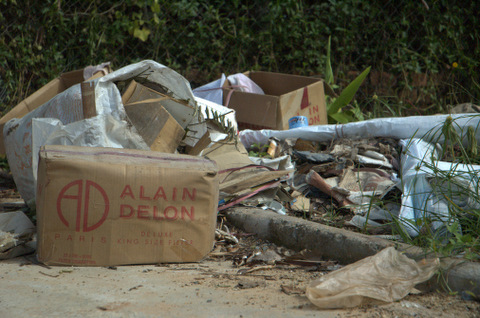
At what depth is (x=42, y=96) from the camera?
3.22m

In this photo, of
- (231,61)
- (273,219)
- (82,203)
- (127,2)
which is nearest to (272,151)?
(273,219)

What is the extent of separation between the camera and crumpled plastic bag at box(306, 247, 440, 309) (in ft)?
4.28

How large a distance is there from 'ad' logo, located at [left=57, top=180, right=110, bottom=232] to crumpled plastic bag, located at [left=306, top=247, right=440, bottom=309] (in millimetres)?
809

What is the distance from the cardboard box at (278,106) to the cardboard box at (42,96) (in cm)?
94

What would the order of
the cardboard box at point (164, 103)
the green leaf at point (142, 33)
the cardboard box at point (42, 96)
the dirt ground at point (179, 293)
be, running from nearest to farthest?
1. the dirt ground at point (179, 293)
2. the cardboard box at point (164, 103)
3. the cardboard box at point (42, 96)
4. the green leaf at point (142, 33)

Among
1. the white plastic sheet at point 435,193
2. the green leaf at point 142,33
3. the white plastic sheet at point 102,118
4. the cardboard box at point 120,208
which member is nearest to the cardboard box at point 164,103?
the white plastic sheet at point 102,118

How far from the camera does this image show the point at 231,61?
4574mm

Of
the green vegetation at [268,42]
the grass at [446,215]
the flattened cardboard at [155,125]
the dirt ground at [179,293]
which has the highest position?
the green vegetation at [268,42]

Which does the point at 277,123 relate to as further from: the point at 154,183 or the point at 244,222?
the point at 154,183

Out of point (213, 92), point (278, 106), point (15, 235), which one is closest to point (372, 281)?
point (15, 235)

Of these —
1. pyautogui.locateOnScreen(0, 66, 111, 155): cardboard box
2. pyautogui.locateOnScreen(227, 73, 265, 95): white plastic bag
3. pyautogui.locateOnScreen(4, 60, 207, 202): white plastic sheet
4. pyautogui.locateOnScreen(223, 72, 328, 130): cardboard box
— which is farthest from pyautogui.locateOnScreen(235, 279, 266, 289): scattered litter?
pyautogui.locateOnScreen(227, 73, 265, 95): white plastic bag

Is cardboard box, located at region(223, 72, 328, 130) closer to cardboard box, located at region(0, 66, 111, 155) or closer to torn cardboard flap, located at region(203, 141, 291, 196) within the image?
torn cardboard flap, located at region(203, 141, 291, 196)

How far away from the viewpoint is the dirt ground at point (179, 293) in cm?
129

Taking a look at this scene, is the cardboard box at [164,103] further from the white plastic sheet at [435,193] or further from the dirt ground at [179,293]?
the white plastic sheet at [435,193]
